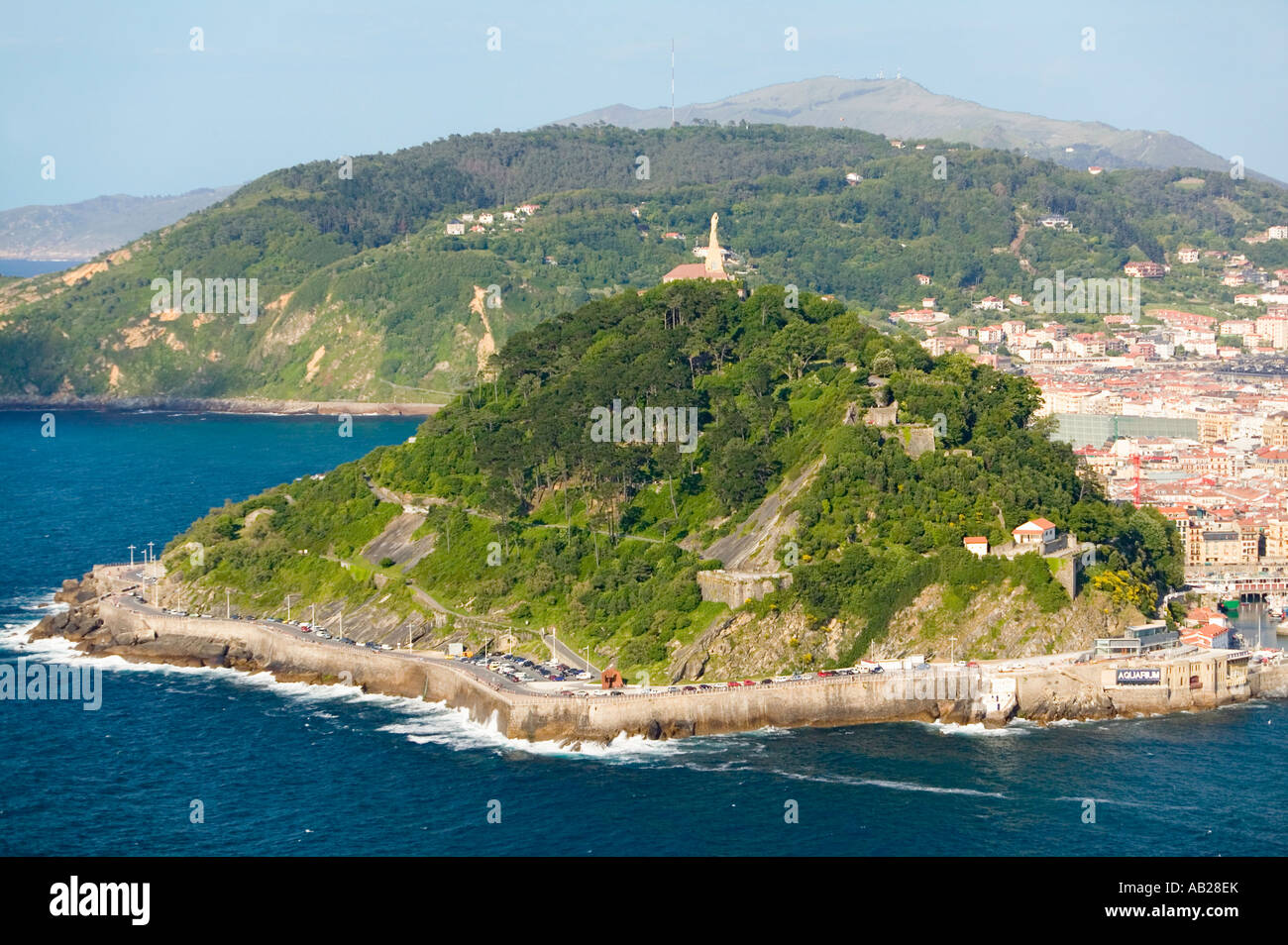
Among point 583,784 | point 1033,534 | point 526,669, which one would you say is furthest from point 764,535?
point 583,784

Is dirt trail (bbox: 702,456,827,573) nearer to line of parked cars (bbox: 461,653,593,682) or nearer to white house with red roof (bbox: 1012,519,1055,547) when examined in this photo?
line of parked cars (bbox: 461,653,593,682)

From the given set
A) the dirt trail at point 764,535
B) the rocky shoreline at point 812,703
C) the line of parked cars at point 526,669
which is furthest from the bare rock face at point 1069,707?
the line of parked cars at point 526,669

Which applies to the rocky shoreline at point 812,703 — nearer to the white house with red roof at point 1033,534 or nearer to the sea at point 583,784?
the sea at point 583,784

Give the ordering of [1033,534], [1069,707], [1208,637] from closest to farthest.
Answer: [1069,707], [1208,637], [1033,534]

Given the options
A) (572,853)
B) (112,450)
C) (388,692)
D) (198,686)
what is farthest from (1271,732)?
(112,450)

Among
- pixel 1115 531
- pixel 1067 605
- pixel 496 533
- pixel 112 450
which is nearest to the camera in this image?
pixel 1067 605

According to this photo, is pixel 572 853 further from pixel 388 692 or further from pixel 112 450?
pixel 112 450

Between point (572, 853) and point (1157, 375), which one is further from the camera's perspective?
point (1157, 375)

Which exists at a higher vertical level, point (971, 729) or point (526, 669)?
point (526, 669)

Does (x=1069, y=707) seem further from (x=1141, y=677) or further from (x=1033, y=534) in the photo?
(x=1033, y=534)
